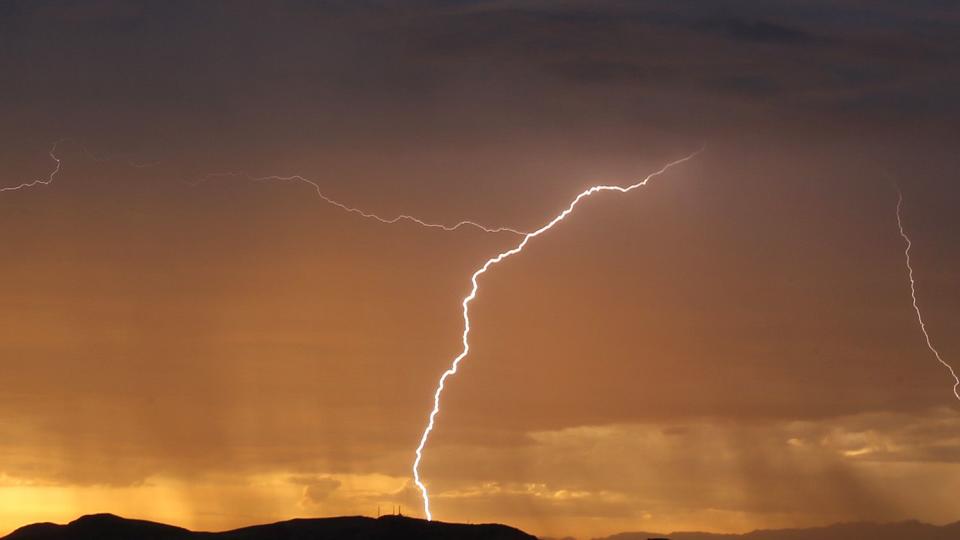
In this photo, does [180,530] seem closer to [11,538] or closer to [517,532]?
[11,538]

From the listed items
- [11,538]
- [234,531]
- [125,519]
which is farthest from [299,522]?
[11,538]

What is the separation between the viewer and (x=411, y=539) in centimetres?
9238

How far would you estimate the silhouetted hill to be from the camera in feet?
308

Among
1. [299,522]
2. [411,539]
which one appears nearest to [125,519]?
[299,522]

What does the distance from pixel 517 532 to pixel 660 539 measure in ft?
29.9

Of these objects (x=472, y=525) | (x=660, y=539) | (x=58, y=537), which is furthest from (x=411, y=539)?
(x=58, y=537)

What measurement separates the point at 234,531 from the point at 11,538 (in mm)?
14235

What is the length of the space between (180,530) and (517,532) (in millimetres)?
22600

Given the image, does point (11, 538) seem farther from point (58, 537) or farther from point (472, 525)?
point (472, 525)

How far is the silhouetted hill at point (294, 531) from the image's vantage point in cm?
9400

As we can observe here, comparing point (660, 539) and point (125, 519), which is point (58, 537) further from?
point (660, 539)

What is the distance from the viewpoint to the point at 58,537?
97.4 meters

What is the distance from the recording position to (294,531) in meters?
98.0

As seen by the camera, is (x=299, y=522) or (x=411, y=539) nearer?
(x=411, y=539)
